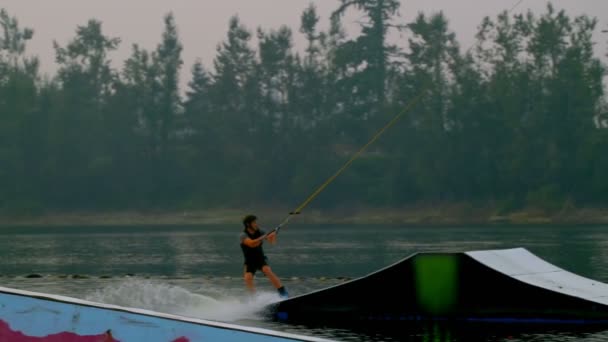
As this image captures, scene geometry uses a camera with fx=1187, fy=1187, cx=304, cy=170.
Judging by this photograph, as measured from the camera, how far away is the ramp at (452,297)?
59.8 ft

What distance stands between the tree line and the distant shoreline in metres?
1.18

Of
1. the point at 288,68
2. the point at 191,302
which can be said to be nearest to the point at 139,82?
the point at 288,68

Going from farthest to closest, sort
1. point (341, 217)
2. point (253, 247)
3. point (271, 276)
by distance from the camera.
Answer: point (341, 217)
point (253, 247)
point (271, 276)

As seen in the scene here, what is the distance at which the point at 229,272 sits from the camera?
3381 cm

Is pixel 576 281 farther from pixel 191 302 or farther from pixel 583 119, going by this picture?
pixel 583 119

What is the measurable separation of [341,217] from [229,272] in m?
69.5

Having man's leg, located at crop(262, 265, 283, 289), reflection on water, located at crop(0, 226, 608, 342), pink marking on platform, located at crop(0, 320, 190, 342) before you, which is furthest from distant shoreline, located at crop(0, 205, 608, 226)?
pink marking on platform, located at crop(0, 320, 190, 342)

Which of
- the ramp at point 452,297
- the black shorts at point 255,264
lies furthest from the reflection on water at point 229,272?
the black shorts at point 255,264

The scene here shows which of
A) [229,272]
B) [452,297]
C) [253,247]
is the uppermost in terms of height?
[253,247]

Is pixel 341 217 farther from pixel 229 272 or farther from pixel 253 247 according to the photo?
pixel 253 247

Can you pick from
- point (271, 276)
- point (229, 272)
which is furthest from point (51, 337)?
point (229, 272)

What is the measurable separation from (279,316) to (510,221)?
7744 cm

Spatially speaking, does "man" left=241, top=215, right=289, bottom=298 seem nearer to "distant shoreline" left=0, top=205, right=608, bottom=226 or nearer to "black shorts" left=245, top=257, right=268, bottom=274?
"black shorts" left=245, top=257, right=268, bottom=274

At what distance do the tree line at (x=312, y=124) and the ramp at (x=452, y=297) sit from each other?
78.4 metres
